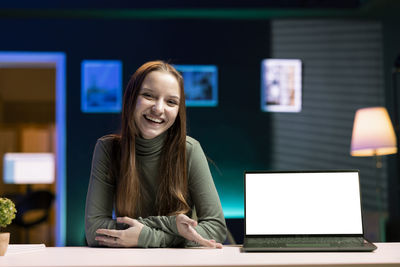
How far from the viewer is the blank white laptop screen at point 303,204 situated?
4.90ft

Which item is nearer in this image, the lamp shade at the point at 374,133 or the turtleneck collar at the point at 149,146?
the turtleneck collar at the point at 149,146

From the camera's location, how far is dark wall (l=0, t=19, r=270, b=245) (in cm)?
500

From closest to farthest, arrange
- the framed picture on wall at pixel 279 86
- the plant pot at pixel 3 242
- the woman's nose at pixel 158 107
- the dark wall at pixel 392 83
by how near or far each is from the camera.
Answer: the plant pot at pixel 3 242, the woman's nose at pixel 158 107, the dark wall at pixel 392 83, the framed picture on wall at pixel 279 86

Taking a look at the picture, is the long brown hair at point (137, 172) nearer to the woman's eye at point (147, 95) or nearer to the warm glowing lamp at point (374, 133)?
the woman's eye at point (147, 95)

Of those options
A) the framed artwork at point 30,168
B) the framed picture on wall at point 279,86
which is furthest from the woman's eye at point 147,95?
the framed artwork at point 30,168

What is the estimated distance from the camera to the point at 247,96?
5090 millimetres

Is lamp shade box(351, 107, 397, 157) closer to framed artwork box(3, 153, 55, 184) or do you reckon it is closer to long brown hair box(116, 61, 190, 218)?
long brown hair box(116, 61, 190, 218)

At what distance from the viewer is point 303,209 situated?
1507 millimetres

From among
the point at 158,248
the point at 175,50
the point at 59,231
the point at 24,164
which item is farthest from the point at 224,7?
the point at 158,248

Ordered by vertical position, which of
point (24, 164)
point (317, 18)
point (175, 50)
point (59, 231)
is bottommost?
point (59, 231)

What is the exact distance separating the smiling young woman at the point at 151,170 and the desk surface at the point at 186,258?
0.25 metres

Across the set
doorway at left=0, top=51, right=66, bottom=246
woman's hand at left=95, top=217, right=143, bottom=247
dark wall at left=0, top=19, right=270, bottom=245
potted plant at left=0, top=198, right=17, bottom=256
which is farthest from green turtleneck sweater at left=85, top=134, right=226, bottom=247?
doorway at left=0, top=51, right=66, bottom=246

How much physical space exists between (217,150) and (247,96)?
24.8 inches

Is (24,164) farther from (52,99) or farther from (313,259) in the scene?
(313,259)
